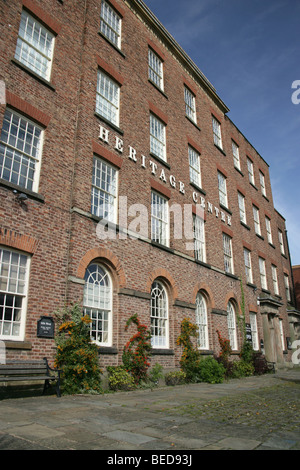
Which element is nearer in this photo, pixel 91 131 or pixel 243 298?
pixel 91 131

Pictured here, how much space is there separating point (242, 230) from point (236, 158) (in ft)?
17.1

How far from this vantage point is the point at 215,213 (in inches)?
731

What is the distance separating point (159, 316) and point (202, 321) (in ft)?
11.5

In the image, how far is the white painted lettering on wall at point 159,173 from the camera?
1219 cm

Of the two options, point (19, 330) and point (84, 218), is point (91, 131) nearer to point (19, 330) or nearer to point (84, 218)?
point (84, 218)

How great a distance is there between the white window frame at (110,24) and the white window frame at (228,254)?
35.6ft

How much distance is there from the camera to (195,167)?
709 inches

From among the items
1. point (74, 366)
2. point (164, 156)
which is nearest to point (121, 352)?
point (74, 366)

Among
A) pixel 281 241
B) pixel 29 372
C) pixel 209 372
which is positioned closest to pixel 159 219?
pixel 209 372

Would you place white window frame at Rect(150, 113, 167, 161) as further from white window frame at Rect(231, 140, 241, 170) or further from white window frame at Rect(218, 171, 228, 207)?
white window frame at Rect(231, 140, 241, 170)

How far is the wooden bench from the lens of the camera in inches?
295

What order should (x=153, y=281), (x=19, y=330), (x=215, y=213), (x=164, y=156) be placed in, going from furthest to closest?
(x=215, y=213)
(x=164, y=156)
(x=153, y=281)
(x=19, y=330)

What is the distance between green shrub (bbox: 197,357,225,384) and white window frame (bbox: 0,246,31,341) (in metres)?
7.24
